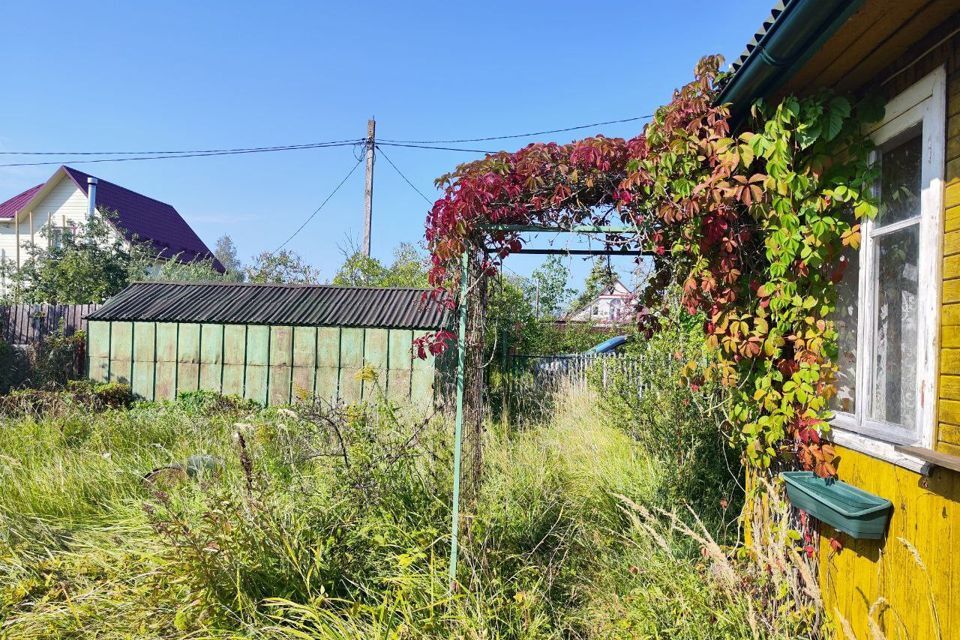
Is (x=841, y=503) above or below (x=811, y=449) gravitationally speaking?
below

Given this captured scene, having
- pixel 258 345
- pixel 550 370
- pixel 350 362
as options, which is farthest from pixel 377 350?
pixel 550 370

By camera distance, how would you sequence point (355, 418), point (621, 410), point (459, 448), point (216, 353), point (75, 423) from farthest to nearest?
point (216, 353)
point (75, 423)
point (621, 410)
point (355, 418)
point (459, 448)

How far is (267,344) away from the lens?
10156 millimetres

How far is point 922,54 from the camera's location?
2.37 meters

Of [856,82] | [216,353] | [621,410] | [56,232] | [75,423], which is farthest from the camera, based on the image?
[56,232]

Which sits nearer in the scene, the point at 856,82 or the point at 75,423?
the point at 856,82

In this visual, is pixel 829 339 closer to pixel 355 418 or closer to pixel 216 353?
pixel 355 418

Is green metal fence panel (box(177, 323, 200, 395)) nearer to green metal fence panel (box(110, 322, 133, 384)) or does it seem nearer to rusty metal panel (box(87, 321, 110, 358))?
Result: green metal fence panel (box(110, 322, 133, 384))

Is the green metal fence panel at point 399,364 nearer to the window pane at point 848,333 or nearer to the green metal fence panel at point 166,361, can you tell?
the green metal fence panel at point 166,361

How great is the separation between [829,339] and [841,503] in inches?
29.6

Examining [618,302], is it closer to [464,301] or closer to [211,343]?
[464,301]

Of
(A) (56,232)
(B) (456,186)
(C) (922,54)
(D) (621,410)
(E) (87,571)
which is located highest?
(A) (56,232)

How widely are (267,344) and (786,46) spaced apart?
9234mm

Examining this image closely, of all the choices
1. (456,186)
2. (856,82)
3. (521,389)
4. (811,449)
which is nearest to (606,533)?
(811,449)
